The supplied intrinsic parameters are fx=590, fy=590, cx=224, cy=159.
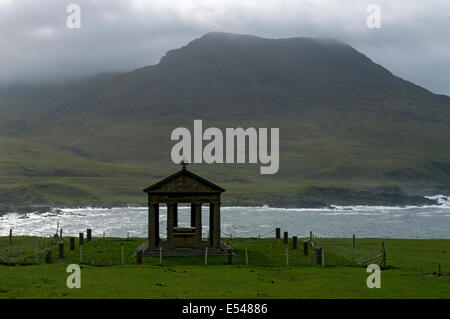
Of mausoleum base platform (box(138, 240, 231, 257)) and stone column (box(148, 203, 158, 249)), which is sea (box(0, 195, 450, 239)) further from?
mausoleum base platform (box(138, 240, 231, 257))

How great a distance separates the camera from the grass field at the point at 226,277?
3241 centimetres

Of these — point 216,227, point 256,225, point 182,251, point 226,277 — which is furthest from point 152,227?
point 256,225

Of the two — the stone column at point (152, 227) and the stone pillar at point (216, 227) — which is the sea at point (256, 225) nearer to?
the stone pillar at point (216, 227)

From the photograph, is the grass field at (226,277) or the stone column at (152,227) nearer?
the grass field at (226,277)

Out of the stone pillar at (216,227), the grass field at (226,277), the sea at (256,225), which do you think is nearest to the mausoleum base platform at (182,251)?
the stone pillar at (216,227)

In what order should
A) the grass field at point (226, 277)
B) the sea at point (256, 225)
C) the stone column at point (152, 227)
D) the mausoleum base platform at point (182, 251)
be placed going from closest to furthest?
1. the grass field at point (226, 277)
2. the mausoleum base platform at point (182, 251)
3. the stone column at point (152, 227)
4. the sea at point (256, 225)

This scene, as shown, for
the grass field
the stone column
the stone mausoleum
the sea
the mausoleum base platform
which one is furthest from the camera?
the sea

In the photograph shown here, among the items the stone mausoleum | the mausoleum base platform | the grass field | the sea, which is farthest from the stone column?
the sea

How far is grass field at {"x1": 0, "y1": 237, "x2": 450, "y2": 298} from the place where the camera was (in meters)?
32.4

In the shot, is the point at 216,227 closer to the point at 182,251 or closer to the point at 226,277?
the point at 182,251

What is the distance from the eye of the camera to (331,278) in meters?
38.8
